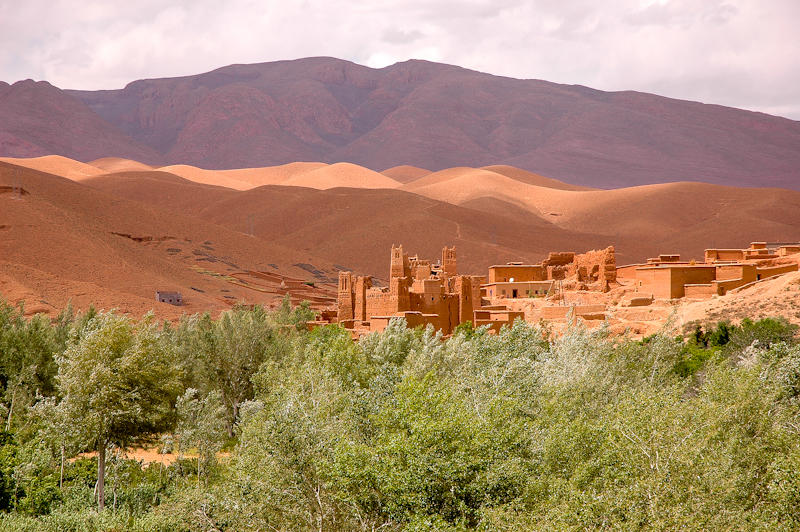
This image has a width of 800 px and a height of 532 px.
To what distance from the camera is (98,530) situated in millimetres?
19875

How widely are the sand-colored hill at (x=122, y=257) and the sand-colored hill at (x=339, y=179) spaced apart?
191 feet

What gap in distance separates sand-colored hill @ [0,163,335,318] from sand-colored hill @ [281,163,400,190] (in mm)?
58235

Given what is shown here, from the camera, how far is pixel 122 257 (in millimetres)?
66000

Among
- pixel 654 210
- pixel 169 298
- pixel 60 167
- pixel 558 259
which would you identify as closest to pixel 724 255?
pixel 558 259

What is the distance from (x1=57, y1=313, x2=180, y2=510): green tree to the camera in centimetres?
2206

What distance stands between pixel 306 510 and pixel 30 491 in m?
11.5

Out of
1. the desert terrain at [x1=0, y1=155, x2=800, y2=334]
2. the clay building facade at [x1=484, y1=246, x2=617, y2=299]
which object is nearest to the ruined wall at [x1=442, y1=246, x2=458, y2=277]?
the clay building facade at [x1=484, y1=246, x2=617, y2=299]

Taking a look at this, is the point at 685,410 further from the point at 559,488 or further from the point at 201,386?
the point at 201,386

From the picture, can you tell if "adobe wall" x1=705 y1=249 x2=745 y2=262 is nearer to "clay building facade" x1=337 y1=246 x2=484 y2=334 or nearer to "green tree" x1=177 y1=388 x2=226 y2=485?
"clay building facade" x1=337 y1=246 x2=484 y2=334

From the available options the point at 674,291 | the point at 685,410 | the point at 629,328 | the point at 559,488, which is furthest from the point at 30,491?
the point at 674,291

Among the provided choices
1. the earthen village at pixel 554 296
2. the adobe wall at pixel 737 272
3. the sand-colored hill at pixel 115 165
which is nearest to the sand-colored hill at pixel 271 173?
the sand-colored hill at pixel 115 165

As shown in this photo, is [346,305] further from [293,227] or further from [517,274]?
[293,227]

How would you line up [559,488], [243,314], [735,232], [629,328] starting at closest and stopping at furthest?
[559,488] < [629,328] < [243,314] < [735,232]

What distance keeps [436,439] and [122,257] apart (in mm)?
55010
